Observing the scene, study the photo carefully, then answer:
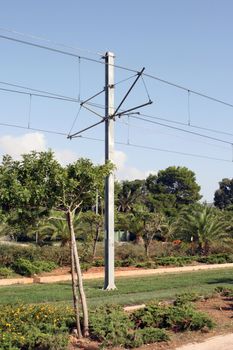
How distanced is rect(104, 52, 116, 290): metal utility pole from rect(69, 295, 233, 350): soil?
16.8 feet

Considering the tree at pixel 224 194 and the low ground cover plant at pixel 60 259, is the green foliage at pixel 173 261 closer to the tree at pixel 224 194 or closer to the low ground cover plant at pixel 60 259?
the low ground cover plant at pixel 60 259

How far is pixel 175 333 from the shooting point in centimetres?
995

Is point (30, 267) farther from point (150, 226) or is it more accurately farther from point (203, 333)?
point (203, 333)

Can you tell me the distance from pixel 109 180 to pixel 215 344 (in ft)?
30.9

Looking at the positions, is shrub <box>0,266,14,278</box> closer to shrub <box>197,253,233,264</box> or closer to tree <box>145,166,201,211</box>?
shrub <box>197,253,233,264</box>

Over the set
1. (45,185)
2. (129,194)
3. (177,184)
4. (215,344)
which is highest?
(177,184)

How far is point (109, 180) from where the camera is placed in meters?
18.1

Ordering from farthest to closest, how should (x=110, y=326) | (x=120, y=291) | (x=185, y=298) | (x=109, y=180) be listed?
(x=109, y=180), (x=120, y=291), (x=185, y=298), (x=110, y=326)

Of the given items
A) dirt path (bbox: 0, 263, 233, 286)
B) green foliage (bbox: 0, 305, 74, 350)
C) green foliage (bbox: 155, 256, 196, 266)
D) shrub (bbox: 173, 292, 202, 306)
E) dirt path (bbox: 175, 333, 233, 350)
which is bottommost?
dirt path (bbox: 175, 333, 233, 350)

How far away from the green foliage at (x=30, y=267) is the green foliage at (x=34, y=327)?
1193 cm

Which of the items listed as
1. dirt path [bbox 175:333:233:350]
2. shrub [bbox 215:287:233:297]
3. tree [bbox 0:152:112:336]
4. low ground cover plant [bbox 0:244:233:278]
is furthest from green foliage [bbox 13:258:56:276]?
dirt path [bbox 175:333:233:350]

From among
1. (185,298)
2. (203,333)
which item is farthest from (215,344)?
(185,298)

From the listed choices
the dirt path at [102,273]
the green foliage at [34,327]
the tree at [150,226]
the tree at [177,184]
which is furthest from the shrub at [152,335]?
the tree at [177,184]

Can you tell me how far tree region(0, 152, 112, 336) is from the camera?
9219 mm
